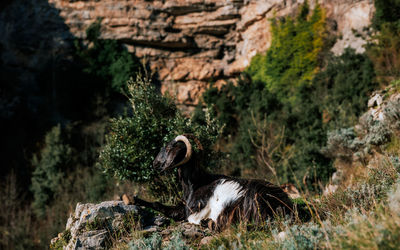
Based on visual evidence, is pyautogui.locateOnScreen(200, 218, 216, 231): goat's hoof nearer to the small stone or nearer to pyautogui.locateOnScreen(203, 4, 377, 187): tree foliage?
the small stone

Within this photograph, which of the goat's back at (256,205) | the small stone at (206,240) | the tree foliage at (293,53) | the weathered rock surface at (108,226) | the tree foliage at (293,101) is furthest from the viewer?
the tree foliage at (293,53)

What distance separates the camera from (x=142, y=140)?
694 centimetres

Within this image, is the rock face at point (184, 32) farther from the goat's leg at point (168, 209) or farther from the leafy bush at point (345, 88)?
the goat's leg at point (168, 209)

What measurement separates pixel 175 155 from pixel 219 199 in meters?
0.85

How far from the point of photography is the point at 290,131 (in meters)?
15.9

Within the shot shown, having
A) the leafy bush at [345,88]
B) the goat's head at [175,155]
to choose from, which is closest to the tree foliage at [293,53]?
the leafy bush at [345,88]

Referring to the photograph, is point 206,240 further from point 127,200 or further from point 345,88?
point 345,88

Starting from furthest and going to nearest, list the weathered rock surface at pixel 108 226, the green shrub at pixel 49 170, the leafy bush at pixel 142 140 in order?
the green shrub at pixel 49 170
the leafy bush at pixel 142 140
the weathered rock surface at pixel 108 226

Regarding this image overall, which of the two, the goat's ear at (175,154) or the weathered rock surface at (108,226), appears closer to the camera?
the weathered rock surface at (108,226)

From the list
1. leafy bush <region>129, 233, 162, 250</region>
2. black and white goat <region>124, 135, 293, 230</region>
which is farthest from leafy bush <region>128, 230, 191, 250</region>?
black and white goat <region>124, 135, 293, 230</region>

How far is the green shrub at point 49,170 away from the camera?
1861cm

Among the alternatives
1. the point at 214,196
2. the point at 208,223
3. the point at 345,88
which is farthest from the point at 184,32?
the point at 208,223

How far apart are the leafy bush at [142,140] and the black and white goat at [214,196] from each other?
6.07 ft

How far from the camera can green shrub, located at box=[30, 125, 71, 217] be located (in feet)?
61.1
